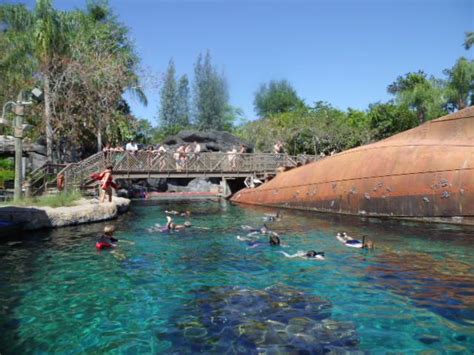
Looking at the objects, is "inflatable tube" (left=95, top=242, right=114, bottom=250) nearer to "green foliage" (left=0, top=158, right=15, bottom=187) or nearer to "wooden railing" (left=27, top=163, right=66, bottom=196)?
"wooden railing" (left=27, top=163, right=66, bottom=196)

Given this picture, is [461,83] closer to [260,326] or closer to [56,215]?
[56,215]

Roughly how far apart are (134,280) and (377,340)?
4.37 meters

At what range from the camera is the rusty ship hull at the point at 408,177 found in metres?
12.9

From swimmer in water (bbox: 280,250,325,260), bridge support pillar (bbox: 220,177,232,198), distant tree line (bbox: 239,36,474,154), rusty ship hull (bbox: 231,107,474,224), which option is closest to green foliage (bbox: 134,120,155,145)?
distant tree line (bbox: 239,36,474,154)

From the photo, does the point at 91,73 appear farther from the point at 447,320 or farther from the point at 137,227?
the point at 447,320

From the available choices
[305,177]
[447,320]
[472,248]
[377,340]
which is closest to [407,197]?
[472,248]

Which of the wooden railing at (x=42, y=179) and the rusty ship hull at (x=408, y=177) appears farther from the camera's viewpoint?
the wooden railing at (x=42, y=179)

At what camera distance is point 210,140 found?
153 feet

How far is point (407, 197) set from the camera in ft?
45.8

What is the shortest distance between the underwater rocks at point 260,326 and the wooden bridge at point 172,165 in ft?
50.0

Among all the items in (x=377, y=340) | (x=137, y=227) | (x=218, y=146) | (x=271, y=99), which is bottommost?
(x=377, y=340)

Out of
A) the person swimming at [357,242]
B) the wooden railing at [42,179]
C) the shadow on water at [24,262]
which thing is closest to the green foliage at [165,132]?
the wooden railing at [42,179]

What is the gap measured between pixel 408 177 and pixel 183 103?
53364 mm

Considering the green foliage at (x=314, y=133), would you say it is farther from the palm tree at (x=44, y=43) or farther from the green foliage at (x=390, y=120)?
the palm tree at (x=44, y=43)
